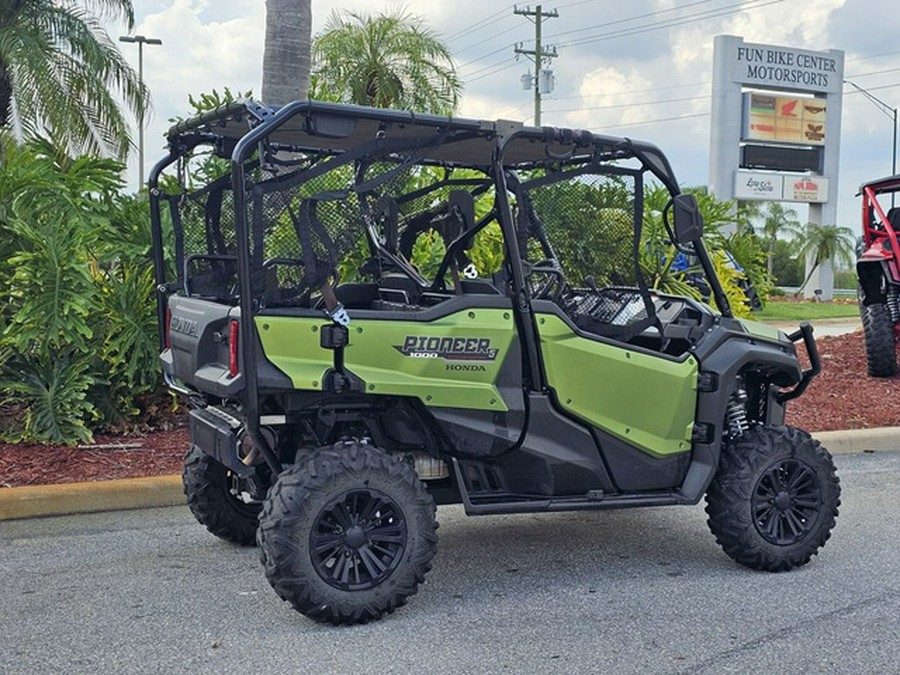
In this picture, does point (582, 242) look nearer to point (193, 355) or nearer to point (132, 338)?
point (193, 355)

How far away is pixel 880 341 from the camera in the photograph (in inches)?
429

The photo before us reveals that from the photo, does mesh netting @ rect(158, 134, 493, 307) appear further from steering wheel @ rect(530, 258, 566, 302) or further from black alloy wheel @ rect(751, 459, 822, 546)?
black alloy wheel @ rect(751, 459, 822, 546)

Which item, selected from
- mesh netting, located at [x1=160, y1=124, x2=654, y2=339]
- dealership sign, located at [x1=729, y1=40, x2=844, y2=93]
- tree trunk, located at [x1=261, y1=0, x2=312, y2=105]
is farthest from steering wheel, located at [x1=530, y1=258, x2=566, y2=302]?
dealership sign, located at [x1=729, y1=40, x2=844, y2=93]

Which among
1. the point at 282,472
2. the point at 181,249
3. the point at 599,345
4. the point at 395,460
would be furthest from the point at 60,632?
the point at 599,345

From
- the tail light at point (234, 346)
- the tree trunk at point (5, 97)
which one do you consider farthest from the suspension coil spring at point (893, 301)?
the tree trunk at point (5, 97)

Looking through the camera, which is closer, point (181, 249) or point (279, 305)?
point (279, 305)

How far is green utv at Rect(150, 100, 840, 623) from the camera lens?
15.0 ft

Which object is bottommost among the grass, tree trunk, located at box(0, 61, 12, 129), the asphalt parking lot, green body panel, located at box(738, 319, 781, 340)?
the asphalt parking lot

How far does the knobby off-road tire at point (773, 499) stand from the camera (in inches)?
211

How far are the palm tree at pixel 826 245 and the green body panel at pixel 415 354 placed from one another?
113ft

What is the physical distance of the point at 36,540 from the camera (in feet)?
19.6

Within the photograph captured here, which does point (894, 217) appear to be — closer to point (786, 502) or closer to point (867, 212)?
point (867, 212)

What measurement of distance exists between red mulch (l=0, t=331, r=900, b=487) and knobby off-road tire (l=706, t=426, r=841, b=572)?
3.46m

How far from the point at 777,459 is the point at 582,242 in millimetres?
1418
